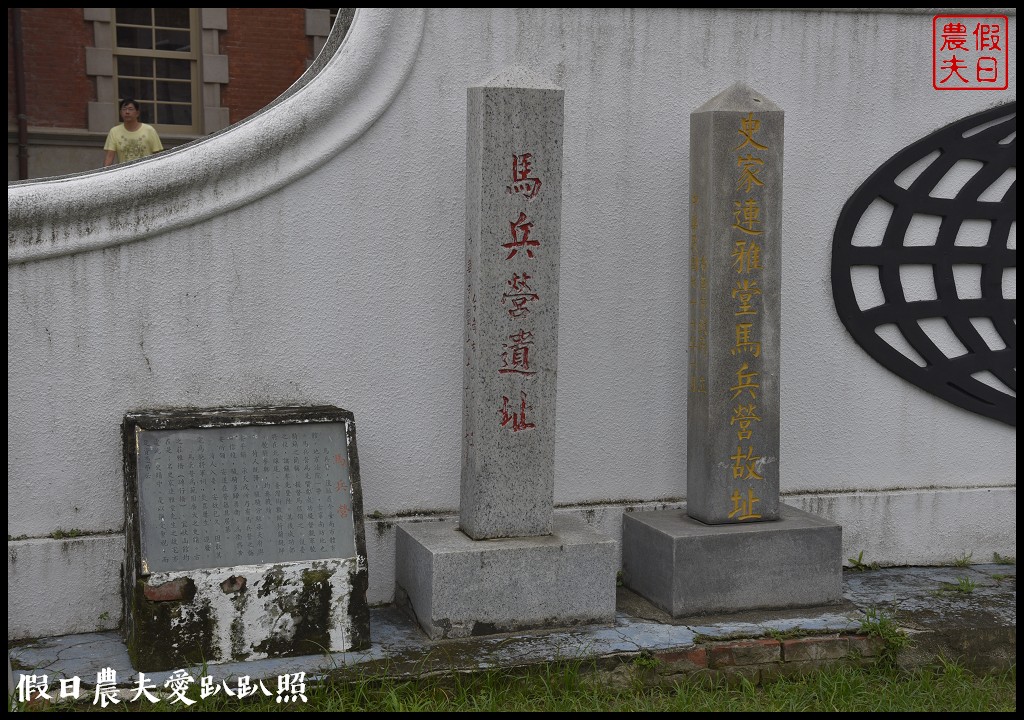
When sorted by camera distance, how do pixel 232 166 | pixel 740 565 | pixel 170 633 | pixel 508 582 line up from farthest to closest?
pixel 740 565 < pixel 232 166 < pixel 508 582 < pixel 170 633

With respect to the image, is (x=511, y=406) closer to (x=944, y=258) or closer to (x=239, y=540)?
(x=239, y=540)

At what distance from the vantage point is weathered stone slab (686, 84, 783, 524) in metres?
4.55

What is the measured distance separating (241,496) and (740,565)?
2153mm

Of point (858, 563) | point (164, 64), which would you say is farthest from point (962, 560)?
point (164, 64)

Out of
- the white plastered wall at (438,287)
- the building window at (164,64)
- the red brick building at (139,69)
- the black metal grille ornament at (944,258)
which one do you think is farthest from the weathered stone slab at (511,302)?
the building window at (164,64)

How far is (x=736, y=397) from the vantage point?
183 inches

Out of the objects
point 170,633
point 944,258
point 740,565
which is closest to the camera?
point 170,633

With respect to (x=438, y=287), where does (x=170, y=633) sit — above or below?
below

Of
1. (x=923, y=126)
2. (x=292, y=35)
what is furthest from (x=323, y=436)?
(x=292, y=35)

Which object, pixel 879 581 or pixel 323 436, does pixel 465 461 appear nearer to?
pixel 323 436

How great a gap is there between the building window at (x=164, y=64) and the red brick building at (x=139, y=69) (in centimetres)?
1

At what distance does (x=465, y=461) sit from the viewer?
4.56 meters

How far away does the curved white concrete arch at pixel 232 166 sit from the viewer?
14.1ft

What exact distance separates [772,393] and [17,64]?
10379mm
